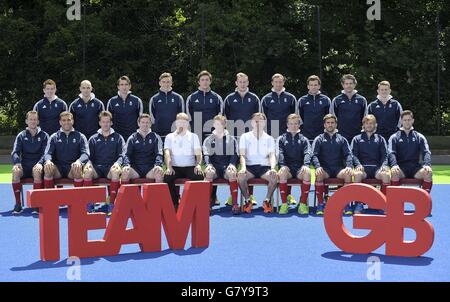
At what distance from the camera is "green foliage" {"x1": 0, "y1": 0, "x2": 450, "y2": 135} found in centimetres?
1806

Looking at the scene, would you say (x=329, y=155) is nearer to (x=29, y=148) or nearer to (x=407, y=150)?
(x=407, y=150)

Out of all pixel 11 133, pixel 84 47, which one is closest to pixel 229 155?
pixel 84 47

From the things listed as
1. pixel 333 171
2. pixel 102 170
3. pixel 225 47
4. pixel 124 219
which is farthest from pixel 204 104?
pixel 225 47

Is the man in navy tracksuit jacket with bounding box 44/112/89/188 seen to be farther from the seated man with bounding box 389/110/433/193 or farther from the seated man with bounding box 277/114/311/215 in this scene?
the seated man with bounding box 389/110/433/193

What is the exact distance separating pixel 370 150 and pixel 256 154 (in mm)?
1436

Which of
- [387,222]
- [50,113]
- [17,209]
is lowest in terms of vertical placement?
[17,209]

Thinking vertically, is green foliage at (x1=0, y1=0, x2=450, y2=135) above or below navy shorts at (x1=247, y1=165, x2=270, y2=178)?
above

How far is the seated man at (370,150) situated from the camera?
27.9 feet

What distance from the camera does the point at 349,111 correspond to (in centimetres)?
940

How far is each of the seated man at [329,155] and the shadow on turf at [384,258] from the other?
2.49 m

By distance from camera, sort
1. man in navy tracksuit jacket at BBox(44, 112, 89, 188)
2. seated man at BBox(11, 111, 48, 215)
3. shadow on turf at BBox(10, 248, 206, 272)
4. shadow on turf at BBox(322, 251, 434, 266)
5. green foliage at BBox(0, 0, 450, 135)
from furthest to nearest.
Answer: green foliage at BBox(0, 0, 450, 135)
seated man at BBox(11, 111, 48, 215)
man in navy tracksuit jacket at BBox(44, 112, 89, 188)
shadow on turf at BBox(322, 251, 434, 266)
shadow on turf at BBox(10, 248, 206, 272)

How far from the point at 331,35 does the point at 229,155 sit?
11421 millimetres

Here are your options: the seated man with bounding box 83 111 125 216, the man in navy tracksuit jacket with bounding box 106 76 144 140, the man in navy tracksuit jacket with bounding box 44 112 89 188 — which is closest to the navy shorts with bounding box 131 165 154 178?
the seated man with bounding box 83 111 125 216

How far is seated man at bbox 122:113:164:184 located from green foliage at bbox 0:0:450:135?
9.39 metres
